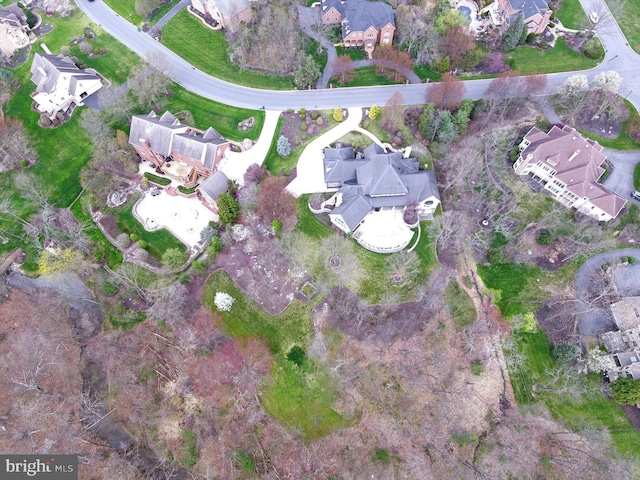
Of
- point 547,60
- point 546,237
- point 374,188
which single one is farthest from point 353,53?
point 546,237

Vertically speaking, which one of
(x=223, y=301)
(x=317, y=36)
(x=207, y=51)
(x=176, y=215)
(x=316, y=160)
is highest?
(x=317, y=36)

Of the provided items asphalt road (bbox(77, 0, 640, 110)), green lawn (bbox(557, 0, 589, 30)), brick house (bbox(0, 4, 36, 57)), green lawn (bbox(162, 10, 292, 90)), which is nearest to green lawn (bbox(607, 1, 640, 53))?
asphalt road (bbox(77, 0, 640, 110))

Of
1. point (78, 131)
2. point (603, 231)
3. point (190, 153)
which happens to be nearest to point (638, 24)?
point (603, 231)

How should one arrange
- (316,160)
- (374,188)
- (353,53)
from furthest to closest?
1. (353,53)
2. (316,160)
3. (374,188)

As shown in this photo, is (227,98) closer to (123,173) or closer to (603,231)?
(123,173)

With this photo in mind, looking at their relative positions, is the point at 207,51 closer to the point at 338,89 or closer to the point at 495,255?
the point at 338,89

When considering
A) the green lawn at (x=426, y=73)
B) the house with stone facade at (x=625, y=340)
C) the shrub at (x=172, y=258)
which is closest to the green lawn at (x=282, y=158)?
the shrub at (x=172, y=258)

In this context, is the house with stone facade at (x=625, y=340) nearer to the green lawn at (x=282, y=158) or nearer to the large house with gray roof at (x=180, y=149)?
the green lawn at (x=282, y=158)
